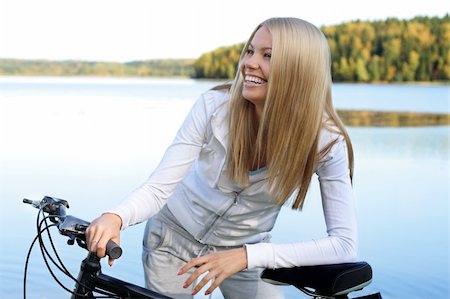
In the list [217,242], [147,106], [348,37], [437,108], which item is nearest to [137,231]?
[217,242]

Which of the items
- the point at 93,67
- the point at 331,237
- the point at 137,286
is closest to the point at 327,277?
the point at 331,237

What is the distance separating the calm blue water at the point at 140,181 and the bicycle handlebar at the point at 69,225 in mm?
2327

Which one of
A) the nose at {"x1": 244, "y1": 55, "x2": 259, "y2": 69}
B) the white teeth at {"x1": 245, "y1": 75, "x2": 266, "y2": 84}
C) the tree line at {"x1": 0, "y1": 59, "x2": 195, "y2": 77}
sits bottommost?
the tree line at {"x1": 0, "y1": 59, "x2": 195, "y2": 77}

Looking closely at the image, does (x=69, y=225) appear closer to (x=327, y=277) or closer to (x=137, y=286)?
(x=137, y=286)

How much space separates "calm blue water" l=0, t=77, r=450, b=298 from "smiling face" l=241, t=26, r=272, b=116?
7.38ft

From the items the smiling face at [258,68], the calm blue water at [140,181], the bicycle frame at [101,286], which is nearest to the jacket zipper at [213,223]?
the smiling face at [258,68]

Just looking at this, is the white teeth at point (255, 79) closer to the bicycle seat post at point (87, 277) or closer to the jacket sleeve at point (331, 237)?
the jacket sleeve at point (331, 237)

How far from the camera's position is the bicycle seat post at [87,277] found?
1.65 metres

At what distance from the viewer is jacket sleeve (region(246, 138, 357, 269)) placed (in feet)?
5.66

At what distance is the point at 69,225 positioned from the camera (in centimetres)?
162

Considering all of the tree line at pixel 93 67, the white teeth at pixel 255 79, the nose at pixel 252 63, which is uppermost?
the nose at pixel 252 63

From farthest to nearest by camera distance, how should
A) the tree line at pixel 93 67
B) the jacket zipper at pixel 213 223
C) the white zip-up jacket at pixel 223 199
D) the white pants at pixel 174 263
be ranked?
1. the tree line at pixel 93 67
2. the white pants at pixel 174 263
3. the jacket zipper at pixel 213 223
4. the white zip-up jacket at pixel 223 199

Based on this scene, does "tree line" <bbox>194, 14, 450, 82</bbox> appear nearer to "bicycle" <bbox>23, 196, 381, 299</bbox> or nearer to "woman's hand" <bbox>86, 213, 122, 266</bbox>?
"bicycle" <bbox>23, 196, 381, 299</bbox>

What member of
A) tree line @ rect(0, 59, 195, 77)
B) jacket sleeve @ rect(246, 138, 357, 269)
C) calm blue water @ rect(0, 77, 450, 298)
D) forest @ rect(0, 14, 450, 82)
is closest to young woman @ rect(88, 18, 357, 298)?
jacket sleeve @ rect(246, 138, 357, 269)
